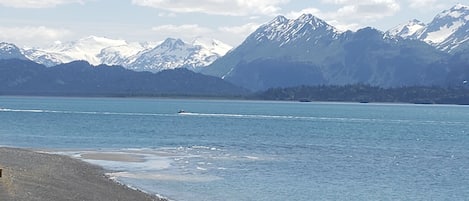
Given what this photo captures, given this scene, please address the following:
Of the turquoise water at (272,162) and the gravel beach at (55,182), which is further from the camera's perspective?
the turquoise water at (272,162)

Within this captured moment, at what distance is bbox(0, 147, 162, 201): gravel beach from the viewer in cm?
4378

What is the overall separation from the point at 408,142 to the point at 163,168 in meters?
60.1

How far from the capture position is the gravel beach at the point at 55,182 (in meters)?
43.8

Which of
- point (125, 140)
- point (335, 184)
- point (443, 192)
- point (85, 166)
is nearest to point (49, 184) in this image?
point (85, 166)

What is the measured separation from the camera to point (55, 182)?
5119 centimetres

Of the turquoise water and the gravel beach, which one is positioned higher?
the gravel beach

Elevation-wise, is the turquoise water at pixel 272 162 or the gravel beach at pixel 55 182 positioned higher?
the gravel beach at pixel 55 182

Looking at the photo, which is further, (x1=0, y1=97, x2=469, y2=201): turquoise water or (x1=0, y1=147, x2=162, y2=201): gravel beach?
(x1=0, y1=97, x2=469, y2=201): turquoise water

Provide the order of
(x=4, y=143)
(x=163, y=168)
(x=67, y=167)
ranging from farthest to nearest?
(x=4, y=143)
(x=163, y=168)
(x=67, y=167)

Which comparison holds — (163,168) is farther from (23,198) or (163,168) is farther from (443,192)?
(23,198)

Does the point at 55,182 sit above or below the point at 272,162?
above

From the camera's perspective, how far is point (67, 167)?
64562 millimetres

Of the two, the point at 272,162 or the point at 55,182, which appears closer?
Answer: the point at 55,182

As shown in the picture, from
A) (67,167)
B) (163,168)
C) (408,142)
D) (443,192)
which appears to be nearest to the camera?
(443,192)
